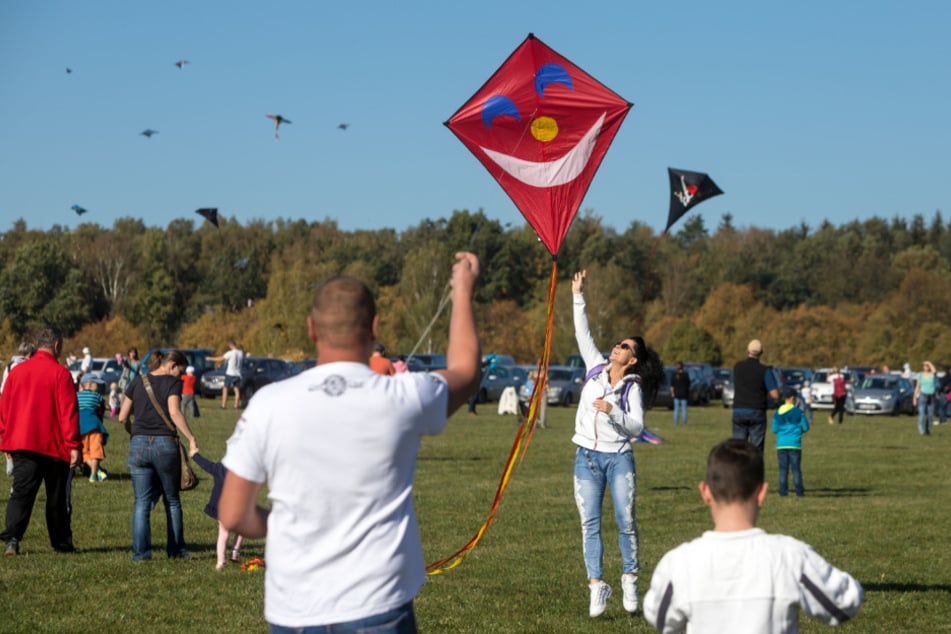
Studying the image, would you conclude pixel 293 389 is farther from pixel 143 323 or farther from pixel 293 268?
pixel 143 323

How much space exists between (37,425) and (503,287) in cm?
8608

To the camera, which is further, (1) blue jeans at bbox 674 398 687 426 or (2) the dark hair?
(1) blue jeans at bbox 674 398 687 426

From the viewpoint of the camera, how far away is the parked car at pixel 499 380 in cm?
4969

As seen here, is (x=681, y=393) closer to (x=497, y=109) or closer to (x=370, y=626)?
→ (x=497, y=109)

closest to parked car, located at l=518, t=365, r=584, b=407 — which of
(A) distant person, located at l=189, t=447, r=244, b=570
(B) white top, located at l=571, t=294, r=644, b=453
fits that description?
(A) distant person, located at l=189, t=447, r=244, b=570

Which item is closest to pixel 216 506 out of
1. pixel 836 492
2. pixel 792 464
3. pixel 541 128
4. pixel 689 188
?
pixel 541 128

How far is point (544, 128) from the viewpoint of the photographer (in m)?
8.70

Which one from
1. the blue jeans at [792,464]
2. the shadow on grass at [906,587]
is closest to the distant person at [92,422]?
the blue jeans at [792,464]

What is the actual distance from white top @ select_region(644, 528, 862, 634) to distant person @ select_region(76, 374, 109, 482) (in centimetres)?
1421

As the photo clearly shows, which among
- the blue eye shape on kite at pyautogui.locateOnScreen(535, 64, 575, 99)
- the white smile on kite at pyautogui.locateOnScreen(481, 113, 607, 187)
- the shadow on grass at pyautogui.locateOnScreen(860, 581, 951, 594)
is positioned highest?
the blue eye shape on kite at pyautogui.locateOnScreen(535, 64, 575, 99)

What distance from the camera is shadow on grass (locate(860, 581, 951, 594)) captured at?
10.3m

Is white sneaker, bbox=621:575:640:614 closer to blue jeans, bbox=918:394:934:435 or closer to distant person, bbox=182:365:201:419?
distant person, bbox=182:365:201:419

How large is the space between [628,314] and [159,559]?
7533 cm

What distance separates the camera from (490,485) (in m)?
18.8
